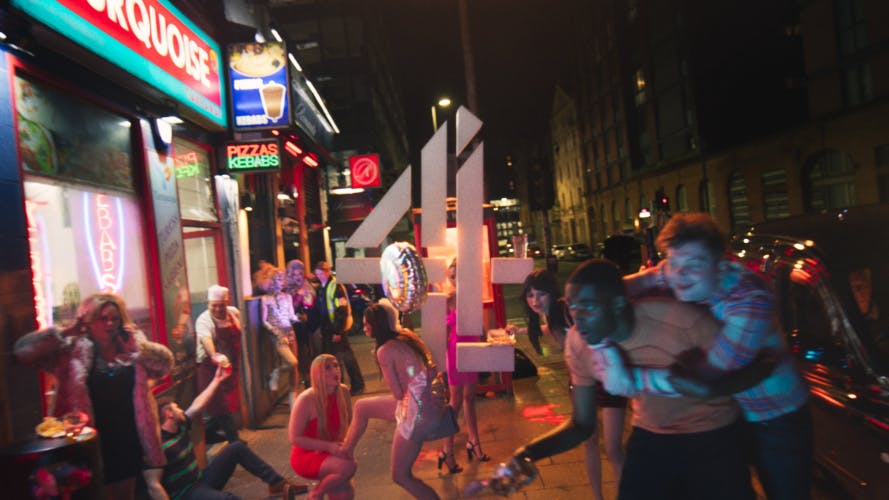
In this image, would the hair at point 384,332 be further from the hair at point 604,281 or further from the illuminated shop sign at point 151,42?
the illuminated shop sign at point 151,42

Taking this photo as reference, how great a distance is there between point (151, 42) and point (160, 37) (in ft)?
0.82

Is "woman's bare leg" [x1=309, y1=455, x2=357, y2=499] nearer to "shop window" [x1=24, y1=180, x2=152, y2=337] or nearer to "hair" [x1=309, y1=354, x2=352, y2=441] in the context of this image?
"hair" [x1=309, y1=354, x2=352, y2=441]

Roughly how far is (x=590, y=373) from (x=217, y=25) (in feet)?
23.7

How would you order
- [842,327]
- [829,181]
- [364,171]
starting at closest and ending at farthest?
[842,327]
[364,171]
[829,181]

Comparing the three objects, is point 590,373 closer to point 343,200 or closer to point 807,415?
point 807,415

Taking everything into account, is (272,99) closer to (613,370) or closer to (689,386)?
(613,370)

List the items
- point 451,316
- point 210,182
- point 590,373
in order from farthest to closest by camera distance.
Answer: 1. point 210,182
2. point 451,316
3. point 590,373

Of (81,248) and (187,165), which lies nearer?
(81,248)

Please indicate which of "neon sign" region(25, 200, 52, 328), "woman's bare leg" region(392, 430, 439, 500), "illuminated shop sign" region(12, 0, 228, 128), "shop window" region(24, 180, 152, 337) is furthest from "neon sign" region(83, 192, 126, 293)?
"woman's bare leg" region(392, 430, 439, 500)

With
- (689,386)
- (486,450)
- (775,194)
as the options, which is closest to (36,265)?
(486,450)

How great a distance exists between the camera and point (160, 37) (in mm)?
5535

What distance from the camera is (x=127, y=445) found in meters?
3.79

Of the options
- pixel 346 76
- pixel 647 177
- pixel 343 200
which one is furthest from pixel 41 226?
pixel 647 177

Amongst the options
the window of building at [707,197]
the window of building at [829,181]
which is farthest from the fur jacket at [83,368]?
the window of building at [707,197]
